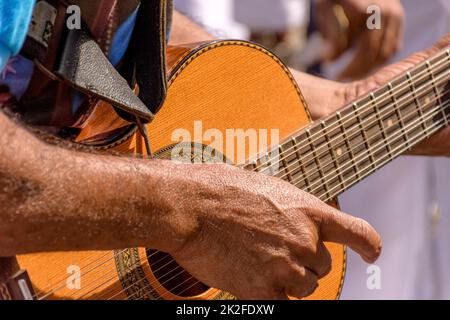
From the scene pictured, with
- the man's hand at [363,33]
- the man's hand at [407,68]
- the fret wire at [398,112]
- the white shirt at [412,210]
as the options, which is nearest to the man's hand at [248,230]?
the fret wire at [398,112]

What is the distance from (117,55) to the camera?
5.90 ft

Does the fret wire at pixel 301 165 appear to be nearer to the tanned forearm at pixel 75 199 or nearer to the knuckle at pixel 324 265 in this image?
the knuckle at pixel 324 265

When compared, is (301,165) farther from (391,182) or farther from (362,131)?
(391,182)

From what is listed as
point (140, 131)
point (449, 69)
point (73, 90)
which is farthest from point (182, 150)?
point (449, 69)

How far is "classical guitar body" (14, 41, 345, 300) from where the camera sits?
5.54 feet

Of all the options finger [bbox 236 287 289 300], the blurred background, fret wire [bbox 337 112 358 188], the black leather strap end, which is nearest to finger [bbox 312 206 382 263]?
finger [bbox 236 287 289 300]

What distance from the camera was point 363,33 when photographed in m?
3.02

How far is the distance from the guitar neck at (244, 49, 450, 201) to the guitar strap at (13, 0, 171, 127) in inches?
10.2

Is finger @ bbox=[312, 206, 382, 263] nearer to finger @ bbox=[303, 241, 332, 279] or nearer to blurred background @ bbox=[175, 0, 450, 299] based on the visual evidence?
finger @ bbox=[303, 241, 332, 279]

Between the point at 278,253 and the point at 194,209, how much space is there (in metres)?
0.18

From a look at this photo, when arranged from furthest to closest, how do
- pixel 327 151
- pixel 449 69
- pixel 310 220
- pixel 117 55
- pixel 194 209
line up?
pixel 449 69 → pixel 327 151 → pixel 117 55 → pixel 310 220 → pixel 194 209

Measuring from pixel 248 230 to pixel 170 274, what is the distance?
242 millimetres

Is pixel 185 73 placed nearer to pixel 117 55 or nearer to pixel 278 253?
pixel 117 55

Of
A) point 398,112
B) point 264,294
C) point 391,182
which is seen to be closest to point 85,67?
point 264,294
